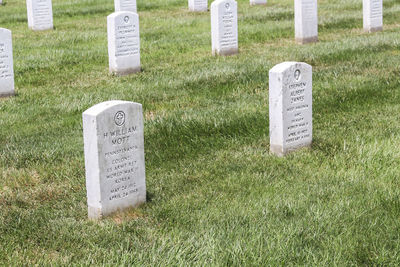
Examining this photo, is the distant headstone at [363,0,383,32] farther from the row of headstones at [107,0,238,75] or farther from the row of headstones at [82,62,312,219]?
the row of headstones at [82,62,312,219]

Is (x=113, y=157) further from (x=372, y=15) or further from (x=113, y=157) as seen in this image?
(x=372, y=15)

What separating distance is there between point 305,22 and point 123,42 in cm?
431

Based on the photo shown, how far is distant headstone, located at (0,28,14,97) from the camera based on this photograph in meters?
9.94

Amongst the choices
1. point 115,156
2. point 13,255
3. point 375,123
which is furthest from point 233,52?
point 13,255

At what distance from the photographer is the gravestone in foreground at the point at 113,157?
5.07 meters

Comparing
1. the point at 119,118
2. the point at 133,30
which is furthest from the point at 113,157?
the point at 133,30

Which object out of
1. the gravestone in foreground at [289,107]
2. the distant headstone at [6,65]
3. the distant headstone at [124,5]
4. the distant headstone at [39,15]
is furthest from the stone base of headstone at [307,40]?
the gravestone in foreground at [289,107]

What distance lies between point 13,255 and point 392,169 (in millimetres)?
3244

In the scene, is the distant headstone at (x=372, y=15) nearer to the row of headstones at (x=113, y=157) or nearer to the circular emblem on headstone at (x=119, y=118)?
the row of headstones at (x=113, y=157)

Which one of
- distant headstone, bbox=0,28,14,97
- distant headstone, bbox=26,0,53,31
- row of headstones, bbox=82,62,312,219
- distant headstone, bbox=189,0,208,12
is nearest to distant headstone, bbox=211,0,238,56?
distant headstone, bbox=0,28,14,97

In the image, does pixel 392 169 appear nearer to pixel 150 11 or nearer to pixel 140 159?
pixel 140 159

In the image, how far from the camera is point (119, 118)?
5203 millimetres

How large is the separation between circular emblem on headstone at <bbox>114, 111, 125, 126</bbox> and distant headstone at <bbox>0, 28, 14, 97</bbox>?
5.23 meters

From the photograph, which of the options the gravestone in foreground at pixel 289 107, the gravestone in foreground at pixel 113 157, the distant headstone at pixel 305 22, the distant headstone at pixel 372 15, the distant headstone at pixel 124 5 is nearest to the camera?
the gravestone in foreground at pixel 113 157
